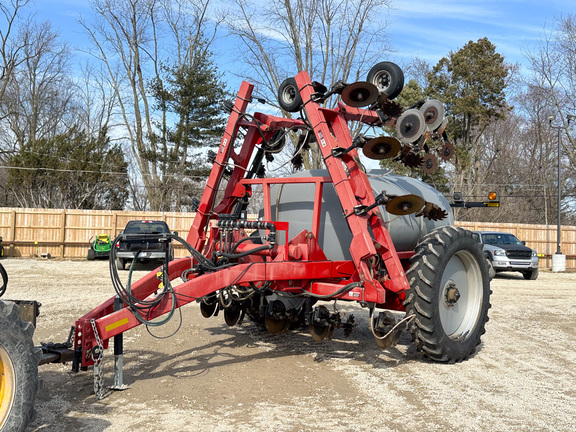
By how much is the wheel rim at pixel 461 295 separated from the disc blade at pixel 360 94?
212cm

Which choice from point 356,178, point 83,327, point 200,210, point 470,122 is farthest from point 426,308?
point 470,122

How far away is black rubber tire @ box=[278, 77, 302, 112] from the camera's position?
20.5ft

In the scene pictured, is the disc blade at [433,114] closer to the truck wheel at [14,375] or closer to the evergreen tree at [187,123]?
the truck wheel at [14,375]

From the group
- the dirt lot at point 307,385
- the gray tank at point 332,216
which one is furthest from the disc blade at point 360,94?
the dirt lot at point 307,385

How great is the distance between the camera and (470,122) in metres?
34.2

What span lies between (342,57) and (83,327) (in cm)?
2345

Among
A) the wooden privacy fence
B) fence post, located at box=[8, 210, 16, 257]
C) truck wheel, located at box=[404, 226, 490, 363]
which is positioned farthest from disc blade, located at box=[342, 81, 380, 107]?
fence post, located at box=[8, 210, 16, 257]

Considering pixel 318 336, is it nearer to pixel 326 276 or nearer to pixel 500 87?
pixel 326 276

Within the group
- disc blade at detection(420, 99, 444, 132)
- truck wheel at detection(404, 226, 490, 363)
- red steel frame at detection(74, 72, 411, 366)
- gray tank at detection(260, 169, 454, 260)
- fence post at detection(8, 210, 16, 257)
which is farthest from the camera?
fence post at detection(8, 210, 16, 257)

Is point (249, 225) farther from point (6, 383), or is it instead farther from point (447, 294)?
point (6, 383)

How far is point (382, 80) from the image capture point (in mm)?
6336

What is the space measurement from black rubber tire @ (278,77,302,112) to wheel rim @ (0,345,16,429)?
3.96 m

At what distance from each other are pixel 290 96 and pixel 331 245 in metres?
1.83

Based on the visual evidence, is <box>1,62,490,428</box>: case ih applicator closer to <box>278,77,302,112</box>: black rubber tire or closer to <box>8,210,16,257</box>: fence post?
<box>278,77,302,112</box>: black rubber tire
